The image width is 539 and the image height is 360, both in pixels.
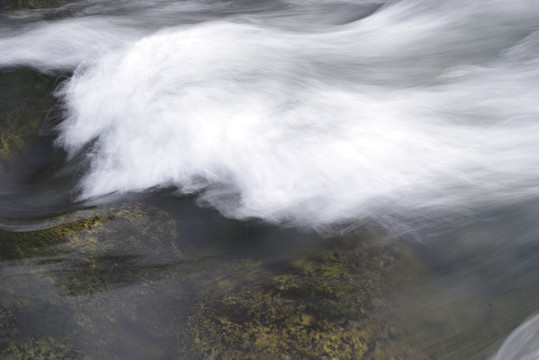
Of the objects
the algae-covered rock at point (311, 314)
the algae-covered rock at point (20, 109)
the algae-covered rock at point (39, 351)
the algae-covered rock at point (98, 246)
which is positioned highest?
the algae-covered rock at point (20, 109)

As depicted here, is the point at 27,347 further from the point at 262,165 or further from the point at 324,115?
the point at 324,115

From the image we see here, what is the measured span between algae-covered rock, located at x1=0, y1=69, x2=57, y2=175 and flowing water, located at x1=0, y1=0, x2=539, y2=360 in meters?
0.02

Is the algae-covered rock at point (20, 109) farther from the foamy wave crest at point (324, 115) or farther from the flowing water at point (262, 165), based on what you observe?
the foamy wave crest at point (324, 115)

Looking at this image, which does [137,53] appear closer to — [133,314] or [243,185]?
[243,185]

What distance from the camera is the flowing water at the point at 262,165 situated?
95.1 inches

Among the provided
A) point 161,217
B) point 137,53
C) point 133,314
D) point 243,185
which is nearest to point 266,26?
point 137,53

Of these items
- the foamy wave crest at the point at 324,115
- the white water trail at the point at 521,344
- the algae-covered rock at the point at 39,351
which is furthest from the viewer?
the foamy wave crest at the point at 324,115

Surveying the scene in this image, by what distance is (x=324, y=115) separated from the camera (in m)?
3.72

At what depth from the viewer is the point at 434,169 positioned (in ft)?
10.7

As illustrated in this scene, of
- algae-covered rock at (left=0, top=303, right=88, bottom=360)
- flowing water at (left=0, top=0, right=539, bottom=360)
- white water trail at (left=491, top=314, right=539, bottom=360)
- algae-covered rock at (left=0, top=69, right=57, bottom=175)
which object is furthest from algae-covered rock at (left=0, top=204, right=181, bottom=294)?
white water trail at (left=491, top=314, right=539, bottom=360)

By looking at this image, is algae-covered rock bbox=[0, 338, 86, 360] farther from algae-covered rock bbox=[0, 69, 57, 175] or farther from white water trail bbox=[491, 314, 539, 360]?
white water trail bbox=[491, 314, 539, 360]

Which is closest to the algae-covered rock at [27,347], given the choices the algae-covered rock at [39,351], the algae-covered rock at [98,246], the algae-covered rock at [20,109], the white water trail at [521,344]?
the algae-covered rock at [39,351]

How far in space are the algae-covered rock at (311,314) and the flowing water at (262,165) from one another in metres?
0.04

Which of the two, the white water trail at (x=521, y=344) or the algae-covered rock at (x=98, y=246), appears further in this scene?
the algae-covered rock at (x=98, y=246)
